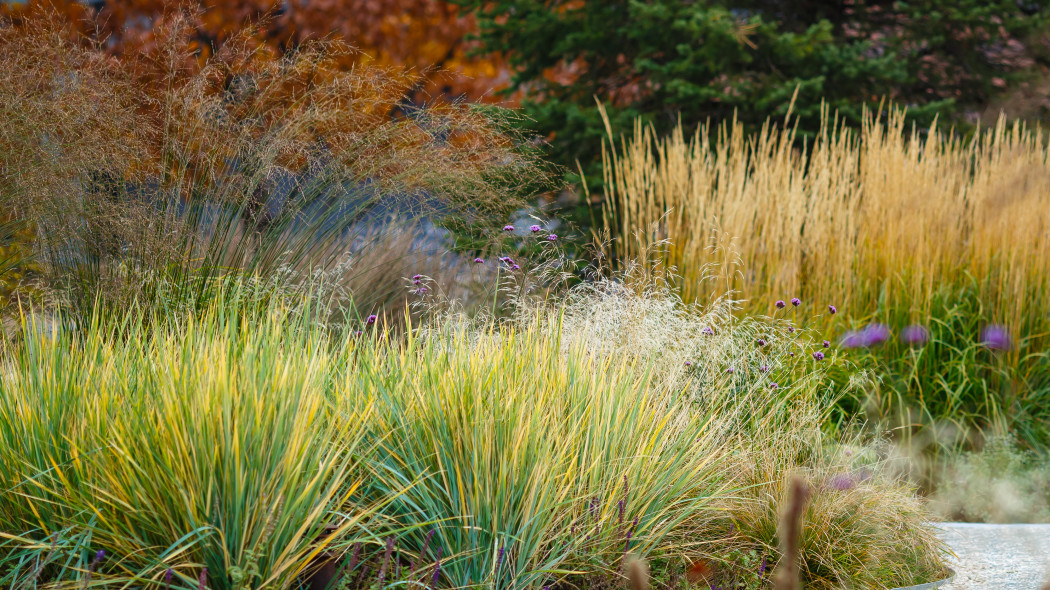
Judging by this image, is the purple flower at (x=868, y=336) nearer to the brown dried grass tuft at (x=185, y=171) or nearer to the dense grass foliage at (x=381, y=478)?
the dense grass foliage at (x=381, y=478)

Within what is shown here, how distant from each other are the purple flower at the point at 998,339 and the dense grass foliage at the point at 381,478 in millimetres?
2192

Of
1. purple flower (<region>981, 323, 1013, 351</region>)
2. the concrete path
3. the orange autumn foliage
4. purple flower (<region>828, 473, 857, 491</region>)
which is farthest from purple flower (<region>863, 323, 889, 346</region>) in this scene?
the orange autumn foliage

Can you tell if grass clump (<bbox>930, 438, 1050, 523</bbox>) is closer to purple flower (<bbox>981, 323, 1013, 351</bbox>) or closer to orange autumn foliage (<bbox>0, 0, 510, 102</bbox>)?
purple flower (<bbox>981, 323, 1013, 351</bbox>)

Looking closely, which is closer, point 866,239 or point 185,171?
point 185,171

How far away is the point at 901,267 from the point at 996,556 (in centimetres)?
219

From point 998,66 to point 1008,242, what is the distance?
419 centimetres

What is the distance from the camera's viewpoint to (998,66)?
8195mm

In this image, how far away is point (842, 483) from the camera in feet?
9.39

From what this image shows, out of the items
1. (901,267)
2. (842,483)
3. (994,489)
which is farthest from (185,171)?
(994,489)

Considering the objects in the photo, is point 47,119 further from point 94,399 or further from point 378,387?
point 378,387

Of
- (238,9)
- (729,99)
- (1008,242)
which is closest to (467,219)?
(1008,242)

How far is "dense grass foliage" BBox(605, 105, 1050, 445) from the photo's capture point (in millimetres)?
4594

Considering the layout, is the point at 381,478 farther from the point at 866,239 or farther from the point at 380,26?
the point at 380,26

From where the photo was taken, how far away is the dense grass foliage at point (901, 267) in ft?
15.1
